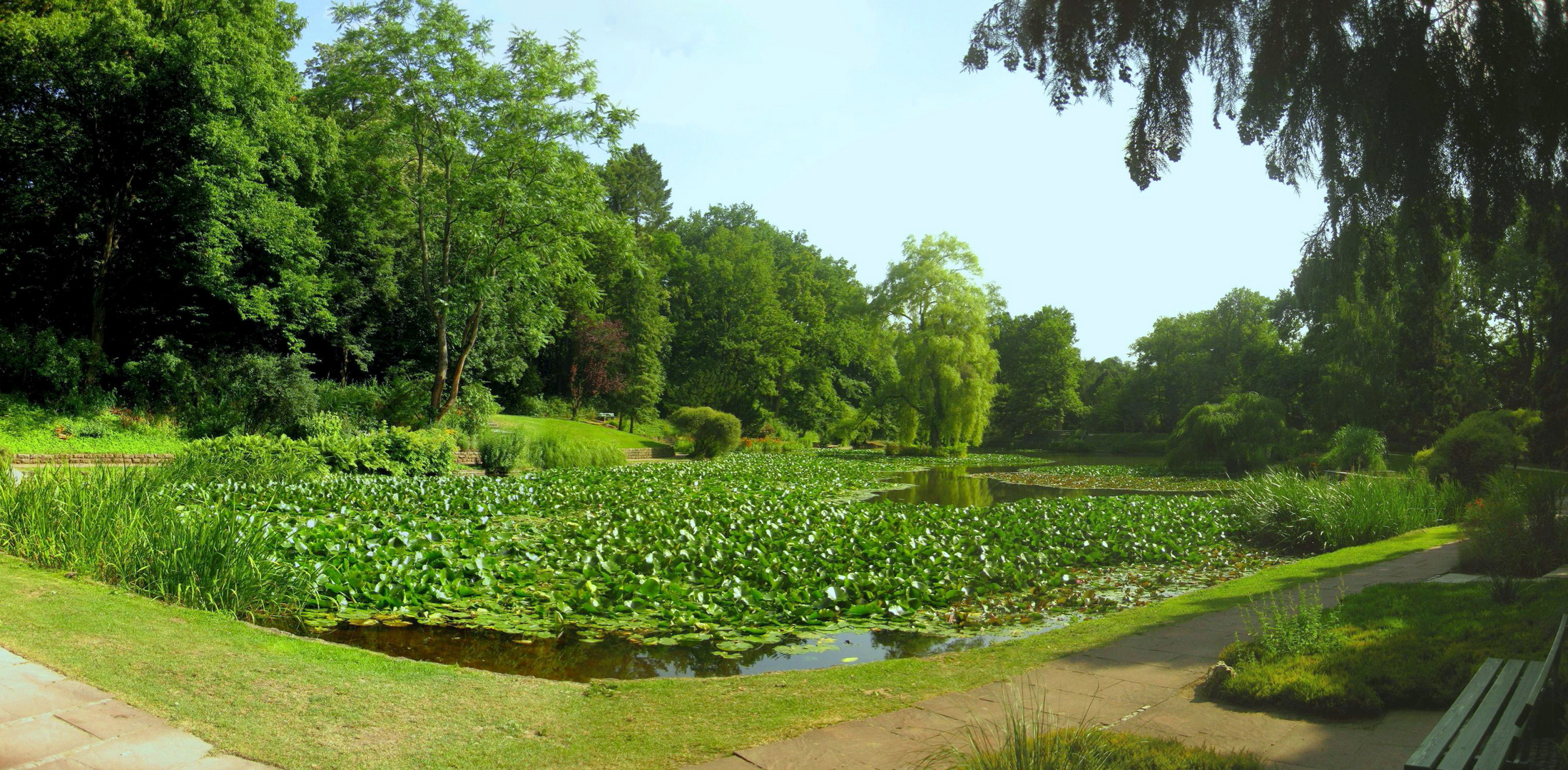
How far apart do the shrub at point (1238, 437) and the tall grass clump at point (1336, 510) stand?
14.4 meters

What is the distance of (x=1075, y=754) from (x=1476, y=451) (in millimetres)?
16571

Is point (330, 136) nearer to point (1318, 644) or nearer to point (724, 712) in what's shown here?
point (724, 712)

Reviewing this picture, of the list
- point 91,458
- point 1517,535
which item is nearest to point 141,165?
point 91,458

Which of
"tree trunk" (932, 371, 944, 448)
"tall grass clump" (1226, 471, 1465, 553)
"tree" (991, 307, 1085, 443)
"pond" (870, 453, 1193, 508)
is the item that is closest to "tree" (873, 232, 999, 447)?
"tree trunk" (932, 371, 944, 448)

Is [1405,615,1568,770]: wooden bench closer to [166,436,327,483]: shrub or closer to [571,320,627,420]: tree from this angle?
[166,436,327,483]: shrub

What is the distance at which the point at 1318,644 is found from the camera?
191 inches

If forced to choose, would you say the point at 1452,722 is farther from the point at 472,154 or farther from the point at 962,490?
the point at 472,154

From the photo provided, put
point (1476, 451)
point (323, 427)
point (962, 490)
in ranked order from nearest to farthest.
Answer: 1. point (1476, 451)
2. point (323, 427)
3. point (962, 490)

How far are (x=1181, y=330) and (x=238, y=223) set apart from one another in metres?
55.3

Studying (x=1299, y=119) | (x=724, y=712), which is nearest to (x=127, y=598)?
(x=724, y=712)

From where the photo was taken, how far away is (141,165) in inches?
770

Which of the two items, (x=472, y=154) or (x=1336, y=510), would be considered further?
(x=472, y=154)

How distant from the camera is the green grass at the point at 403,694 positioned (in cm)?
347

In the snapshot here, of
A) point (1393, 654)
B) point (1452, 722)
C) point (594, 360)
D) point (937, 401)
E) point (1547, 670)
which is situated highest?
point (594, 360)
